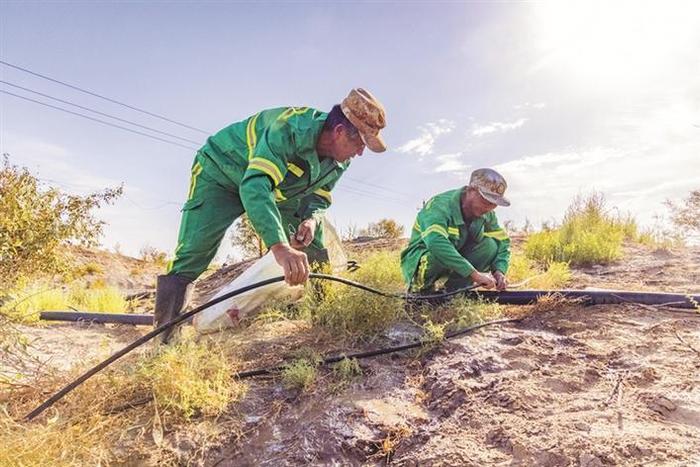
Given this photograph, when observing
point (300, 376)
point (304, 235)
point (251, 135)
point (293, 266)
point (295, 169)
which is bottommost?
point (300, 376)

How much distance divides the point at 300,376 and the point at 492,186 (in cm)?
221

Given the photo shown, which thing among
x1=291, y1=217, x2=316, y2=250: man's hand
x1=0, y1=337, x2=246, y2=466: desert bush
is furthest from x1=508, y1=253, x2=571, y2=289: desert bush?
x1=0, y1=337, x2=246, y2=466: desert bush

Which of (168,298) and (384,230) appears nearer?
(168,298)

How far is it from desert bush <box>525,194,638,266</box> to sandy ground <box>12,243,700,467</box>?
320cm

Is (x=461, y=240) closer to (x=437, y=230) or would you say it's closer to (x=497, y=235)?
(x=497, y=235)

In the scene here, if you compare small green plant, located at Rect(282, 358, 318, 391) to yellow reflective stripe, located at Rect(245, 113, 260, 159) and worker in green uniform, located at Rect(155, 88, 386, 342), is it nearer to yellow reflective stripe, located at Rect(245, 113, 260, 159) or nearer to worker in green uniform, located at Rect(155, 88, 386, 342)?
worker in green uniform, located at Rect(155, 88, 386, 342)

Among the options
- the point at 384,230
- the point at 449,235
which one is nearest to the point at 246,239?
the point at 384,230

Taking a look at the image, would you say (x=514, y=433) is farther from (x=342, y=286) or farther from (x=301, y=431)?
(x=342, y=286)

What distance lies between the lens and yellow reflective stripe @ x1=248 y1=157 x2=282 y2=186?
8.30 feet

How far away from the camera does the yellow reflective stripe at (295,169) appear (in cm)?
294

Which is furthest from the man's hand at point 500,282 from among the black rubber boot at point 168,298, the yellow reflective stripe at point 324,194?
the black rubber boot at point 168,298

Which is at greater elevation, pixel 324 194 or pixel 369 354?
pixel 324 194

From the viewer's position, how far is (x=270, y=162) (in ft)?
8.39

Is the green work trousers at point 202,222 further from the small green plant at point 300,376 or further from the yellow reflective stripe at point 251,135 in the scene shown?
the small green plant at point 300,376
